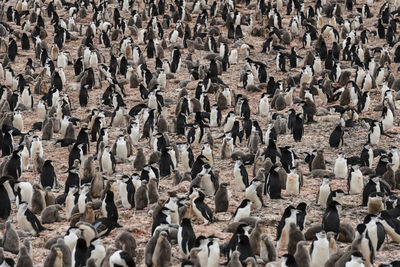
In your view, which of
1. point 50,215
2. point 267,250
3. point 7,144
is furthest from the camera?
point 7,144

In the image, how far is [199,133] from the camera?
61.9 ft

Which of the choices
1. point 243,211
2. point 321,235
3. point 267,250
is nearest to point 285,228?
point 267,250

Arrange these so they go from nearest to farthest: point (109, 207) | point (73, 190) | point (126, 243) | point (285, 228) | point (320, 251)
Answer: point (320, 251)
point (126, 243)
point (285, 228)
point (109, 207)
point (73, 190)

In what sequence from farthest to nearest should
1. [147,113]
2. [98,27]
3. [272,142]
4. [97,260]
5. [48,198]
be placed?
[98,27] < [147,113] < [272,142] < [48,198] < [97,260]

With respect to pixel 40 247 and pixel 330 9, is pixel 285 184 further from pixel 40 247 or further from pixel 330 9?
pixel 330 9

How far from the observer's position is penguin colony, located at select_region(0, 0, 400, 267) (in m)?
12.0

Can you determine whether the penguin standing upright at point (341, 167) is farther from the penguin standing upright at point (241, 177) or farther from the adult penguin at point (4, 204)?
the adult penguin at point (4, 204)

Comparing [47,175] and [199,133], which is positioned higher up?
[199,133]

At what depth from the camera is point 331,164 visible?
17281 millimetres

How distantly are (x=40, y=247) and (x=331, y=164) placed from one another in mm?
7077

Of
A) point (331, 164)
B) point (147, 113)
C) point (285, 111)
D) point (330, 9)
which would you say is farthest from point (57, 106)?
point (330, 9)

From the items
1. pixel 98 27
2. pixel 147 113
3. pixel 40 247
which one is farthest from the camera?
pixel 98 27

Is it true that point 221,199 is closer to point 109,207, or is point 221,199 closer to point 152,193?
point 152,193

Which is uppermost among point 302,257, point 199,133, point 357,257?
point 199,133
